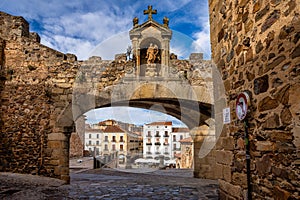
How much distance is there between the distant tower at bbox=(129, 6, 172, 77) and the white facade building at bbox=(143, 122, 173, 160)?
3833cm

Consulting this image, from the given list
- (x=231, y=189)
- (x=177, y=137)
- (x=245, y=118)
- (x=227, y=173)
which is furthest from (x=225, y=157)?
(x=177, y=137)

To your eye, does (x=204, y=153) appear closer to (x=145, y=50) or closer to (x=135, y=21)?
(x=145, y=50)

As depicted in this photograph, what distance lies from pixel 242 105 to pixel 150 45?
4296 millimetres

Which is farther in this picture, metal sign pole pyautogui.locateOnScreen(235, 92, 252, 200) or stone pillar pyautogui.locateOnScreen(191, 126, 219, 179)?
stone pillar pyautogui.locateOnScreen(191, 126, 219, 179)

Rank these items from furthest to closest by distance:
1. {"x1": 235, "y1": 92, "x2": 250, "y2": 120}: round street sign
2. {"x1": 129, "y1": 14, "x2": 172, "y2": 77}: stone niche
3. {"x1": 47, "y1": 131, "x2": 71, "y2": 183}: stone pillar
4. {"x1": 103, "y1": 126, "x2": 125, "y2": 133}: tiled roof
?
{"x1": 103, "y1": 126, "x2": 125, "y2": 133}: tiled roof < {"x1": 129, "y1": 14, "x2": 172, "y2": 77}: stone niche < {"x1": 47, "y1": 131, "x2": 71, "y2": 183}: stone pillar < {"x1": 235, "y1": 92, "x2": 250, "y2": 120}: round street sign

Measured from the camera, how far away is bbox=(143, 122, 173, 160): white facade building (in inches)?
1731

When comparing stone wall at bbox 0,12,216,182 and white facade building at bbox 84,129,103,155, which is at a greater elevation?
stone wall at bbox 0,12,216,182

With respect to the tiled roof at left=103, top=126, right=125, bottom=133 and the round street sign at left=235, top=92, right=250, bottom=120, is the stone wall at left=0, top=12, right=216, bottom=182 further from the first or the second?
the tiled roof at left=103, top=126, right=125, bottom=133

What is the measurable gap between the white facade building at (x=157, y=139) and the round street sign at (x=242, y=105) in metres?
41.7

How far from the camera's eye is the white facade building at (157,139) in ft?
144

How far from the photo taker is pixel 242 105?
107 inches

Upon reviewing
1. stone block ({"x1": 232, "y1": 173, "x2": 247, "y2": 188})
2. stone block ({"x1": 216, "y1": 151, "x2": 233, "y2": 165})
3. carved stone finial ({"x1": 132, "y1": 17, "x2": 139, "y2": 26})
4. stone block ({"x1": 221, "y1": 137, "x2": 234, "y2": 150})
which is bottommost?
stone block ({"x1": 232, "y1": 173, "x2": 247, "y2": 188})

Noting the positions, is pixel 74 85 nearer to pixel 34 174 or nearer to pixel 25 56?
pixel 25 56

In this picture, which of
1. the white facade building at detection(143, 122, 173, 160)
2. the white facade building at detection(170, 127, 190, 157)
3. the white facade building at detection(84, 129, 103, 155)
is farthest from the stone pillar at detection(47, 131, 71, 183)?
the white facade building at detection(84, 129, 103, 155)
